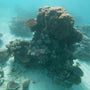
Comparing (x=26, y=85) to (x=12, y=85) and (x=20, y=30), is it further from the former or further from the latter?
(x=20, y=30)

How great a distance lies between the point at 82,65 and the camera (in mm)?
9602

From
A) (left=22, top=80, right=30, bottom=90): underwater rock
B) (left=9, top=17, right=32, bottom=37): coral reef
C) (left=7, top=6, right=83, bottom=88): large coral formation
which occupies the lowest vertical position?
(left=22, top=80, right=30, bottom=90): underwater rock

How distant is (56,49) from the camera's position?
640 centimetres

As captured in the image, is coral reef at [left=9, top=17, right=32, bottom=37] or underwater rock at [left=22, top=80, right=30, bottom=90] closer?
underwater rock at [left=22, top=80, right=30, bottom=90]

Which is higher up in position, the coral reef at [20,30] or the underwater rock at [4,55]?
the coral reef at [20,30]

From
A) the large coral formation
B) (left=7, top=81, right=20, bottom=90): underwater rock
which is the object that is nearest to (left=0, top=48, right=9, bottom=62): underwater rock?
the large coral formation

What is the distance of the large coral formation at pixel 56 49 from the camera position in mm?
5805

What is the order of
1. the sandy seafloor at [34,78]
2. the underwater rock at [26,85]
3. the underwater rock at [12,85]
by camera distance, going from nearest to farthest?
the underwater rock at [12,85] < the underwater rock at [26,85] < the sandy seafloor at [34,78]

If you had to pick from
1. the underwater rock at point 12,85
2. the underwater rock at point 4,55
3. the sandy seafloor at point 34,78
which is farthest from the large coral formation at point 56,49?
the underwater rock at point 12,85

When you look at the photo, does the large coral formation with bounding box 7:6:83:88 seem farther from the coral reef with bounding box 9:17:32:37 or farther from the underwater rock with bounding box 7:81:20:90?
the coral reef with bounding box 9:17:32:37

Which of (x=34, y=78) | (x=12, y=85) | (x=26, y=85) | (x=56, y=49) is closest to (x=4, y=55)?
(x=12, y=85)

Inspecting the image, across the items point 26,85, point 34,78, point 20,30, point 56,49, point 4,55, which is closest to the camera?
point 26,85

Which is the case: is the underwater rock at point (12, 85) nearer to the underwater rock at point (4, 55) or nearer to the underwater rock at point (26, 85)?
the underwater rock at point (26, 85)

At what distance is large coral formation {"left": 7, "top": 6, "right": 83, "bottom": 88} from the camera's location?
19.0ft
